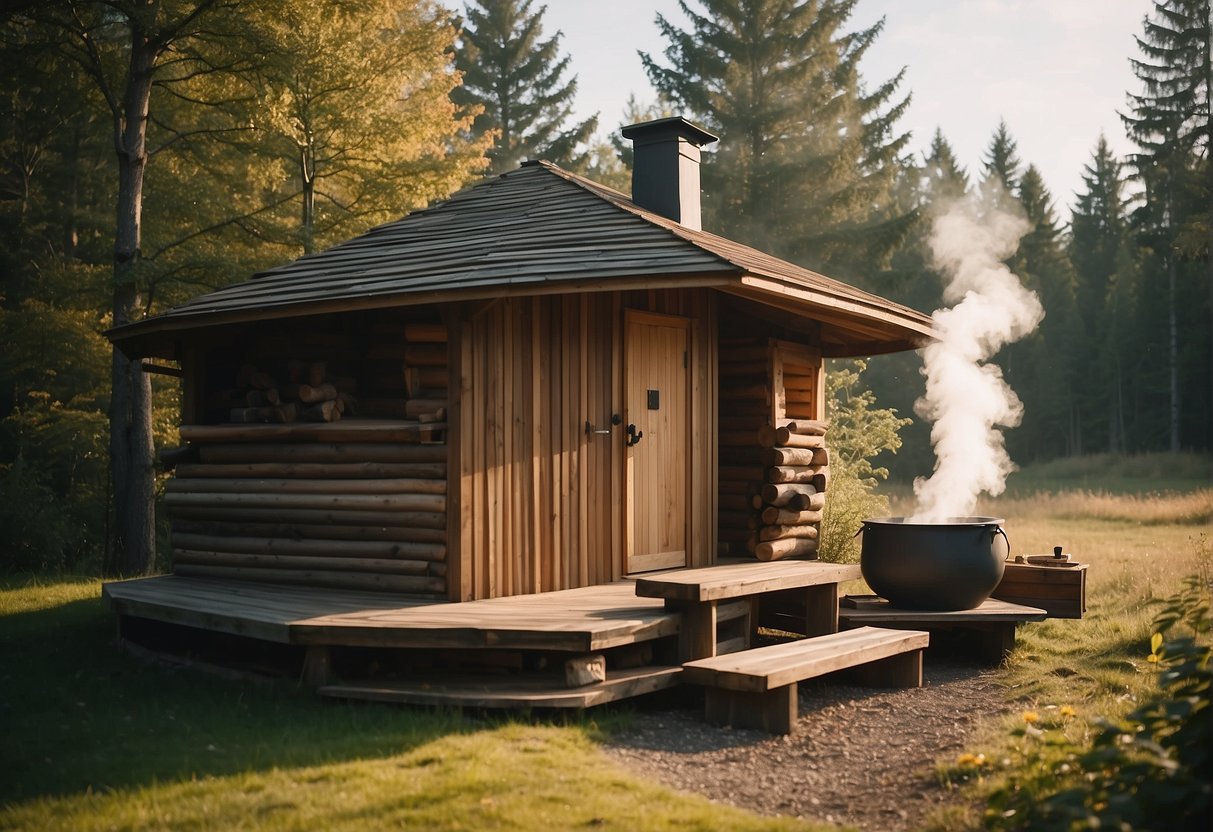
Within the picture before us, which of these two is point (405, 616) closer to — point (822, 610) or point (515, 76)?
point (822, 610)

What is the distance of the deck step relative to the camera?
19.6 ft

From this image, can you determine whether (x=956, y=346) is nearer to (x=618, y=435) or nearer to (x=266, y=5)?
(x=618, y=435)

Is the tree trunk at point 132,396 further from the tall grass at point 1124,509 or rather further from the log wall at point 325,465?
the tall grass at point 1124,509

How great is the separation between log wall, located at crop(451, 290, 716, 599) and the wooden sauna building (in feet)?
0.06

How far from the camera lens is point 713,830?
4.16 m

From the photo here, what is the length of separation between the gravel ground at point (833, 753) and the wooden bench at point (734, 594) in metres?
0.60

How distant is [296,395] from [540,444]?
219cm

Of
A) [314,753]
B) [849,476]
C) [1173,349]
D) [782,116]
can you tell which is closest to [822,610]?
[314,753]

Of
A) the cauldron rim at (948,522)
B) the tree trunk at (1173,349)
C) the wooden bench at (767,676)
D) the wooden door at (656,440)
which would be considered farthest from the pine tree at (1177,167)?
the wooden bench at (767,676)

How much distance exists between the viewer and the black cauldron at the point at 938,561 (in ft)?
26.1

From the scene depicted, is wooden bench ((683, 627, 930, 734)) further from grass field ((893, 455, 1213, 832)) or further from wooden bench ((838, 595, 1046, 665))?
wooden bench ((838, 595, 1046, 665))

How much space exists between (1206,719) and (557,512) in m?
5.16

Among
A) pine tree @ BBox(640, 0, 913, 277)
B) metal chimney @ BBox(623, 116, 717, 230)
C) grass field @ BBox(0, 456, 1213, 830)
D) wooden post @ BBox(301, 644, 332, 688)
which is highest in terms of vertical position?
pine tree @ BBox(640, 0, 913, 277)

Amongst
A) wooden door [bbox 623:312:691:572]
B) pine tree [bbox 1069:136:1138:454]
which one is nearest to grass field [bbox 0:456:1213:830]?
wooden door [bbox 623:312:691:572]
